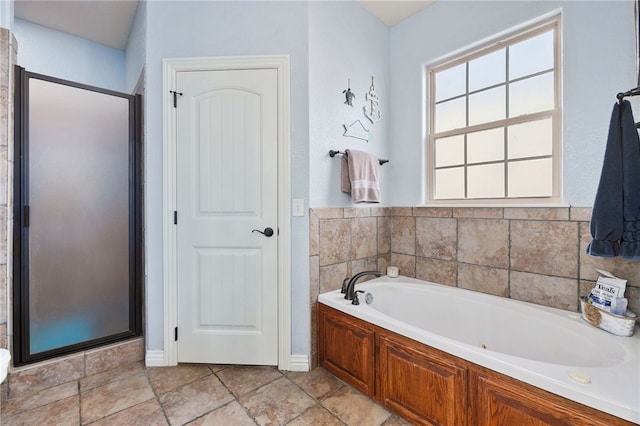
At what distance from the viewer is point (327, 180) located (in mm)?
2104

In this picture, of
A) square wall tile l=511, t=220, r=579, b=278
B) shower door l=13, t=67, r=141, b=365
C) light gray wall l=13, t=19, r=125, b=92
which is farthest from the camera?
light gray wall l=13, t=19, r=125, b=92

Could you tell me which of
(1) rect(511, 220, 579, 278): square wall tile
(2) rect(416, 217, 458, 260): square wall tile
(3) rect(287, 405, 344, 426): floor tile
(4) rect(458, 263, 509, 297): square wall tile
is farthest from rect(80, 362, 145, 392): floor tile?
(1) rect(511, 220, 579, 278): square wall tile

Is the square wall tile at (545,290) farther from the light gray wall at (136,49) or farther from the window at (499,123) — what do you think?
the light gray wall at (136,49)

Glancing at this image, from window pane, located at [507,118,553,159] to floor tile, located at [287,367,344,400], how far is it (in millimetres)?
1963

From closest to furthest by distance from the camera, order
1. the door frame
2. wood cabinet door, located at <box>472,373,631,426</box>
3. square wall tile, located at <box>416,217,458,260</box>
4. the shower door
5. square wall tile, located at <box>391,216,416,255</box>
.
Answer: wood cabinet door, located at <box>472,373,631,426</box> → the shower door → the door frame → square wall tile, located at <box>416,217,458,260</box> → square wall tile, located at <box>391,216,416,255</box>

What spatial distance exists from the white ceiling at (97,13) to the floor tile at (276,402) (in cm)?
288

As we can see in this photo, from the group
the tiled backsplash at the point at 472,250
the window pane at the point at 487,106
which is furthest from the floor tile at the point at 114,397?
the window pane at the point at 487,106

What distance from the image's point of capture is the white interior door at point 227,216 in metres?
1.98

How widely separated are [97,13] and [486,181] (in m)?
3.52

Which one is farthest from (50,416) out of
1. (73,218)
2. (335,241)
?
(335,241)

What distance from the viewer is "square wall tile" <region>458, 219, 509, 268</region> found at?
1970mm

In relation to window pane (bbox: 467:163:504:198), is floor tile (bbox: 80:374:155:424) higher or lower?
lower

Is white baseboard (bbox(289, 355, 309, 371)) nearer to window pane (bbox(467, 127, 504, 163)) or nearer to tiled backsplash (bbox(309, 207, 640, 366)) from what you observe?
tiled backsplash (bbox(309, 207, 640, 366))

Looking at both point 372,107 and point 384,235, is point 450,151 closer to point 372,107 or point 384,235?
point 372,107
